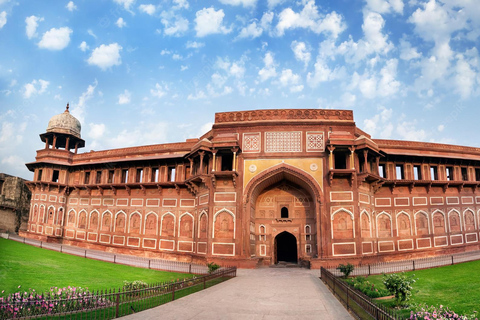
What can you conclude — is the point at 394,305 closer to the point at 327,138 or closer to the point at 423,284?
the point at 423,284

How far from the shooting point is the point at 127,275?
48.9ft

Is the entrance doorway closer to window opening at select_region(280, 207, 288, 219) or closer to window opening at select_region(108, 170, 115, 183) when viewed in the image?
window opening at select_region(280, 207, 288, 219)

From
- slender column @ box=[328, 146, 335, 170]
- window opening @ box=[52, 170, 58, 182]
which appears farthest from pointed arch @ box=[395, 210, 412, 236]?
window opening @ box=[52, 170, 58, 182]

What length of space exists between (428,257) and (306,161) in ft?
34.4

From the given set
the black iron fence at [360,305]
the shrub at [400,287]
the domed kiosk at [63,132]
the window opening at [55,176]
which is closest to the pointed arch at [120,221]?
the window opening at [55,176]

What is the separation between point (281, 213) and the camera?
72.9 ft

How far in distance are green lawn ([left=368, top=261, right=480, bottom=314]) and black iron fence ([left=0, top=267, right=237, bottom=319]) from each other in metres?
7.40

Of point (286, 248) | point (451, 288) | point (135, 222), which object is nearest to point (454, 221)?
point (286, 248)

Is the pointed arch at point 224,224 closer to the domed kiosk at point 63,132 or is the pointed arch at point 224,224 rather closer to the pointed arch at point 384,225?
the pointed arch at point 384,225

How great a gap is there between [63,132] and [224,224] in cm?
1856

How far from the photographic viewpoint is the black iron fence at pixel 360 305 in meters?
6.39

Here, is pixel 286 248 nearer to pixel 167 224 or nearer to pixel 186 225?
pixel 186 225

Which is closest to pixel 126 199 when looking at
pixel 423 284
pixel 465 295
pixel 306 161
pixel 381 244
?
pixel 306 161

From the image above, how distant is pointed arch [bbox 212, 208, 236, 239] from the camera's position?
19781 millimetres
